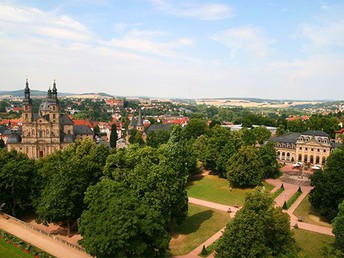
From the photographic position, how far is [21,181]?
43125 mm

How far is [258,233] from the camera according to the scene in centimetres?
2838

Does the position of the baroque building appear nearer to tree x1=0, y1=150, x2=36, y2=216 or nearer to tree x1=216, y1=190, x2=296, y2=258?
tree x1=216, y1=190, x2=296, y2=258

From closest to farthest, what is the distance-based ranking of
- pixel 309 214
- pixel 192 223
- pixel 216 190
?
1. pixel 192 223
2. pixel 309 214
3. pixel 216 190

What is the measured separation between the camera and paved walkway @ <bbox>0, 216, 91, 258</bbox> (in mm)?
33375

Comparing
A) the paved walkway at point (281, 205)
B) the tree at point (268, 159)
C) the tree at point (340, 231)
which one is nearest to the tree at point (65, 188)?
the paved walkway at point (281, 205)

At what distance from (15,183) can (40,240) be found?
410 inches

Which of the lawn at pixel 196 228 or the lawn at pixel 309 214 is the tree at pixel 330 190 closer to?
the lawn at pixel 309 214

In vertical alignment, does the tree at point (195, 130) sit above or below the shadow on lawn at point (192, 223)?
above

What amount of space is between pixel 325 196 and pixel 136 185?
26778 mm

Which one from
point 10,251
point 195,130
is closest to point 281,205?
point 10,251

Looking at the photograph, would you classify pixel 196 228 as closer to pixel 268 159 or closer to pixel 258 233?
pixel 258 233

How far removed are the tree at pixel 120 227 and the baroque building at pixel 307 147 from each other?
207 ft

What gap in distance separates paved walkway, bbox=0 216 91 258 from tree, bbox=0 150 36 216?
260cm

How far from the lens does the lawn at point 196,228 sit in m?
37.0
